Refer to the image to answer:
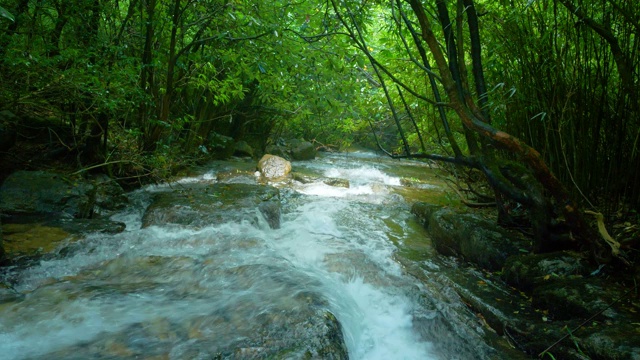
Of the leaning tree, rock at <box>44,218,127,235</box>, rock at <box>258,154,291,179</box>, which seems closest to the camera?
the leaning tree

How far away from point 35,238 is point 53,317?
151 cm

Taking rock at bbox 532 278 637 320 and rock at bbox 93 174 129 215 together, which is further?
rock at bbox 93 174 129 215

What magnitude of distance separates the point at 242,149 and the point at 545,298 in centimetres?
1041

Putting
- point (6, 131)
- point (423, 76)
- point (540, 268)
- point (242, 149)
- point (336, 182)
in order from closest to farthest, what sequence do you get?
point (540, 268), point (6, 131), point (423, 76), point (336, 182), point (242, 149)

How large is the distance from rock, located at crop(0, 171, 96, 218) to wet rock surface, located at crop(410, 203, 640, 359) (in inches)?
156

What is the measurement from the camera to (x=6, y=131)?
4.75 meters

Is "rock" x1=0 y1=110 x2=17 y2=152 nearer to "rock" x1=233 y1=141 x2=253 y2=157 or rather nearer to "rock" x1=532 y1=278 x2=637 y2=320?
"rock" x1=532 y1=278 x2=637 y2=320

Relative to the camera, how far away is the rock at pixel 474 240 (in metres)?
3.80

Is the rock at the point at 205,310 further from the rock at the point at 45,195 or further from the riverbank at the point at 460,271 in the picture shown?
the rock at the point at 45,195

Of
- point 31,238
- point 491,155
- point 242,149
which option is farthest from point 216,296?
point 242,149

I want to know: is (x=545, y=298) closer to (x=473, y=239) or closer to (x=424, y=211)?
(x=473, y=239)

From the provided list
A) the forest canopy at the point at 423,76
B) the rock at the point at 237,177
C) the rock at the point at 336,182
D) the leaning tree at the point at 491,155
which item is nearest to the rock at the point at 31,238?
the forest canopy at the point at 423,76

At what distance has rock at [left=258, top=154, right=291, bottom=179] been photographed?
9.23m

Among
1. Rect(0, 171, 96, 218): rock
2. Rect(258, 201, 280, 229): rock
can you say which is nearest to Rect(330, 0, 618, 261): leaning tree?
Rect(258, 201, 280, 229): rock
